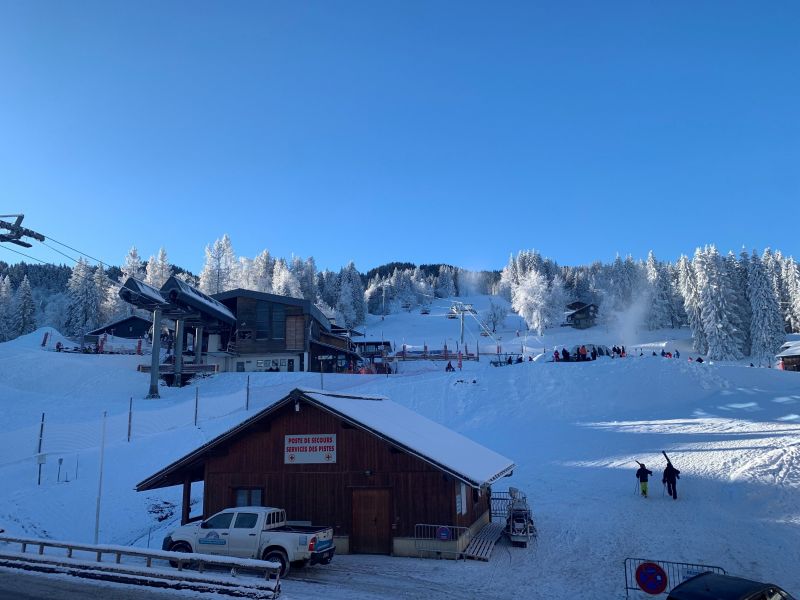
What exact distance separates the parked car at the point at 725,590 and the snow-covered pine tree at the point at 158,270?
4021 inches

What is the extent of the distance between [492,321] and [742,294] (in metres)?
62.4

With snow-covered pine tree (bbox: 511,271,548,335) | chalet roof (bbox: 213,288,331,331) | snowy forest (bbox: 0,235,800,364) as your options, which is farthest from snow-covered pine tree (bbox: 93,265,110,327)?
snow-covered pine tree (bbox: 511,271,548,335)

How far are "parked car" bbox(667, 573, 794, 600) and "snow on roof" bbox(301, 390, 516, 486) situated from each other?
6392 millimetres

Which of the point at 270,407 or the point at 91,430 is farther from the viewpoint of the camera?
the point at 91,430

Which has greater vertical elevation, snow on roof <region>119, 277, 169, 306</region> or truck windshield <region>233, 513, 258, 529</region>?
snow on roof <region>119, 277, 169, 306</region>

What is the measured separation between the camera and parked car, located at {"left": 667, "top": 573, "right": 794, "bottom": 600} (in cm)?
966

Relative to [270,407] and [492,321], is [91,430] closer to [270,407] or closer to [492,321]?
[270,407]

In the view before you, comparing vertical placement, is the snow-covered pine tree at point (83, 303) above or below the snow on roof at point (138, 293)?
above

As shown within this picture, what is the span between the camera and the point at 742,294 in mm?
78500

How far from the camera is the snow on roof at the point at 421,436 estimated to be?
16.9 meters

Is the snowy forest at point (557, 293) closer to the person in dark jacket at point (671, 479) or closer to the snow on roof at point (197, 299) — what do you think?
the snow on roof at point (197, 299)

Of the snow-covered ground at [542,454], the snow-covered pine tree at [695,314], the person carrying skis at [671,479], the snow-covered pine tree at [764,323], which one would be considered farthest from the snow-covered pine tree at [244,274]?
the person carrying skis at [671,479]

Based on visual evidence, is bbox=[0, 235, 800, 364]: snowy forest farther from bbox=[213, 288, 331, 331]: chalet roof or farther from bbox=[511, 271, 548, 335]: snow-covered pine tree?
bbox=[213, 288, 331, 331]: chalet roof

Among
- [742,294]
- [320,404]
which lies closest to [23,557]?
A: [320,404]
